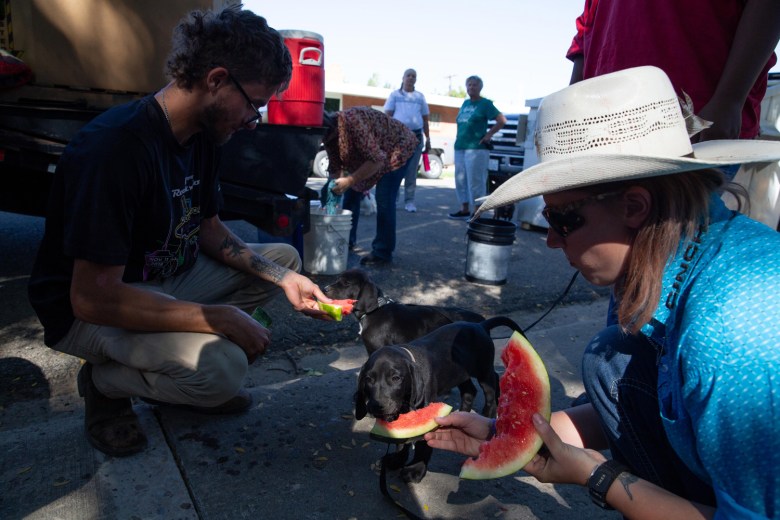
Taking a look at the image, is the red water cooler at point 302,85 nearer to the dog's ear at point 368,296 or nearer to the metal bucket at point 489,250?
the metal bucket at point 489,250

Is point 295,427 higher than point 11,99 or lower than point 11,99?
lower

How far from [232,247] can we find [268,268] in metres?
0.27

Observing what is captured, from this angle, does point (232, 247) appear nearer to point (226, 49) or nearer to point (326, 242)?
point (226, 49)

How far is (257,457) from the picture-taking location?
2.86 meters

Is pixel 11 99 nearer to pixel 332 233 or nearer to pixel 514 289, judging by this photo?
pixel 332 233

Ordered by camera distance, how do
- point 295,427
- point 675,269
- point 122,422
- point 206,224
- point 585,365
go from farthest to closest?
point 206,224, point 295,427, point 122,422, point 585,365, point 675,269

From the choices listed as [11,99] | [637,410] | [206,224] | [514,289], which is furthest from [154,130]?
[514,289]

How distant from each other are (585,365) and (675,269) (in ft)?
2.88

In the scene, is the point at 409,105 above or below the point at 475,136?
above

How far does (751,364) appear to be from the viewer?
4.25 feet

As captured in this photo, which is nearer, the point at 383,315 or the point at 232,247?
the point at 232,247

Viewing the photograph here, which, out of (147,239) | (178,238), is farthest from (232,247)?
(147,239)

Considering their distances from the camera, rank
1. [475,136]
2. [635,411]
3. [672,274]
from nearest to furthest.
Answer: [672,274]
[635,411]
[475,136]

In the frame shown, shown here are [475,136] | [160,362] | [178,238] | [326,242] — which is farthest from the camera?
[475,136]
